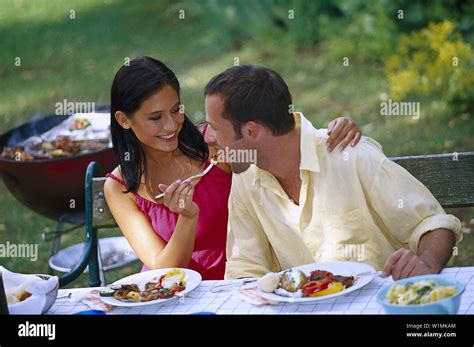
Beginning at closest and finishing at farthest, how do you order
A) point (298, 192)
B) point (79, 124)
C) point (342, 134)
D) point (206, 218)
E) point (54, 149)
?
point (342, 134) → point (298, 192) → point (206, 218) → point (54, 149) → point (79, 124)

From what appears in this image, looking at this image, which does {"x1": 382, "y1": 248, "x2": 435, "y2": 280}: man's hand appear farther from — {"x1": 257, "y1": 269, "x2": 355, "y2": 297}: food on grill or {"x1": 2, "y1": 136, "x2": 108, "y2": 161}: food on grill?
{"x1": 2, "y1": 136, "x2": 108, "y2": 161}: food on grill

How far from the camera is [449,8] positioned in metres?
4.63

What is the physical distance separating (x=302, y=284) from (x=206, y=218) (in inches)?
23.9

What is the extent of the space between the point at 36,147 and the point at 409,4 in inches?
87.2

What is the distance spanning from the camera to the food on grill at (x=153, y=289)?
6.84 ft

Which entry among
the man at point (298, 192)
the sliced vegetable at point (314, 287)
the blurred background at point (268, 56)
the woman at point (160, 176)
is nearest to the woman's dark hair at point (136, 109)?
the woman at point (160, 176)

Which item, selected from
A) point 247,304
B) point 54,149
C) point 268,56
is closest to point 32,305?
point 247,304

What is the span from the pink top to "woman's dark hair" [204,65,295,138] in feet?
1.04

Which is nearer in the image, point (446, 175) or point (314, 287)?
point (314, 287)

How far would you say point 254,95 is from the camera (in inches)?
90.3

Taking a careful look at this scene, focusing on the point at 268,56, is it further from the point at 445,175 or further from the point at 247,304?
the point at 247,304

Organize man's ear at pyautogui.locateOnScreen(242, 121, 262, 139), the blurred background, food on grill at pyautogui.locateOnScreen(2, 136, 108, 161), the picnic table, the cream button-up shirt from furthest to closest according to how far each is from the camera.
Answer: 1. the blurred background
2. food on grill at pyautogui.locateOnScreen(2, 136, 108, 161)
3. man's ear at pyautogui.locateOnScreen(242, 121, 262, 139)
4. the cream button-up shirt
5. the picnic table

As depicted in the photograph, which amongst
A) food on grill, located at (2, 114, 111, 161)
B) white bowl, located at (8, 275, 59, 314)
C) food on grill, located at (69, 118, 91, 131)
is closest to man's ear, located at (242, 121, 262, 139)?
white bowl, located at (8, 275, 59, 314)

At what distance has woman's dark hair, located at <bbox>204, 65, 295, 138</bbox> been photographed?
7.51ft
